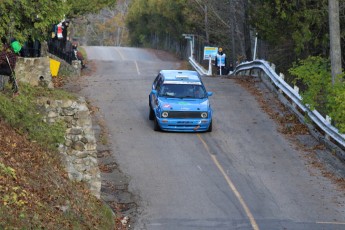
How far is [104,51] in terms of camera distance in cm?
6731

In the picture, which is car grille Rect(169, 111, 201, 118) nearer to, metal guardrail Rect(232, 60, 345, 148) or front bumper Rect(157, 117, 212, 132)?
front bumper Rect(157, 117, 212, 132)

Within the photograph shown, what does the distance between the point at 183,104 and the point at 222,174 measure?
4387 millimetres

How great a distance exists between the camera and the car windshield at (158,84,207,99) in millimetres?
23016

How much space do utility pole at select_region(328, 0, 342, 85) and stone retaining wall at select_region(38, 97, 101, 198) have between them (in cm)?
963

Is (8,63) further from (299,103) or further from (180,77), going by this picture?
(299,103)

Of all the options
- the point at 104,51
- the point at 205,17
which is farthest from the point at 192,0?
the point at 104,51

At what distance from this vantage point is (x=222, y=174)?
1834 centimetres

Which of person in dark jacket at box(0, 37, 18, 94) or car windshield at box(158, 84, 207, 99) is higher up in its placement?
person in dark jacket at box(0, 37, 18, 94)

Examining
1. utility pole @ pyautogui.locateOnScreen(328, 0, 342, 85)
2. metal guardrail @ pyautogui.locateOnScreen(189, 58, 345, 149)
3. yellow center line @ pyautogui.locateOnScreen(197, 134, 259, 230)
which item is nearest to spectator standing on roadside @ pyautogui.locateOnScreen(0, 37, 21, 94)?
yellow center line @ pyautogui.locateOnScreen(197, 134, 259, 230)

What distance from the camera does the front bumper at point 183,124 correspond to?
21.9 m

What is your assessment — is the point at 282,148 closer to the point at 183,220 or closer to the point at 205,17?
the point at 183,220

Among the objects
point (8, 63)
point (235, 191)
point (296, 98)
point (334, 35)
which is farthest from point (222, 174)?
point (296, 98)

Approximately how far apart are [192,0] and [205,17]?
2479mm

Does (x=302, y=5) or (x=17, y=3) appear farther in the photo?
(x=302, y=5)
